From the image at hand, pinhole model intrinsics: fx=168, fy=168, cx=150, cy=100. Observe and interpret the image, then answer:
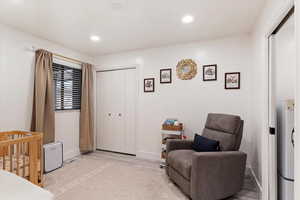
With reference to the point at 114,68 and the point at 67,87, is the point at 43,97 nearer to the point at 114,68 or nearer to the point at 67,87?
the point at 67,87

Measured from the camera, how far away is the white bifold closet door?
3.80m

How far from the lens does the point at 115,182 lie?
2.51 meters

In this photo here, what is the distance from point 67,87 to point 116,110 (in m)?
1.17

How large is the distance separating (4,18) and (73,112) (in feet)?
6.53

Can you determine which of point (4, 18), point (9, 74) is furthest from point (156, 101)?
point (4, 18)

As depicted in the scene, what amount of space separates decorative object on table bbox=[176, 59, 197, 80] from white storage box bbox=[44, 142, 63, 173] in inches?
104

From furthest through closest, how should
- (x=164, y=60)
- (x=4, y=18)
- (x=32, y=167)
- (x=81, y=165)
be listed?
(x=164, y=60), (x=81, y=165), (x=4, y=18), (x=32, y=167)

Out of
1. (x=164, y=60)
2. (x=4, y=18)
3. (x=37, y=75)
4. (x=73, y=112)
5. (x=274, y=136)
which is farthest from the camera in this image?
(x=73, y=112)

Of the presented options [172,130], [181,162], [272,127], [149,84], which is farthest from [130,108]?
[272,127]

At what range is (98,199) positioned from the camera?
2.07 metres

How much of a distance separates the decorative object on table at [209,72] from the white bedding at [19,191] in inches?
113

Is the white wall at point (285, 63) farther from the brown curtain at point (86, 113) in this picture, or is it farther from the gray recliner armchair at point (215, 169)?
the brown curtain at point (86, 113)

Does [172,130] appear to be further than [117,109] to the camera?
No

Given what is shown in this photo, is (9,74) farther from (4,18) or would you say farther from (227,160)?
(227,160)
